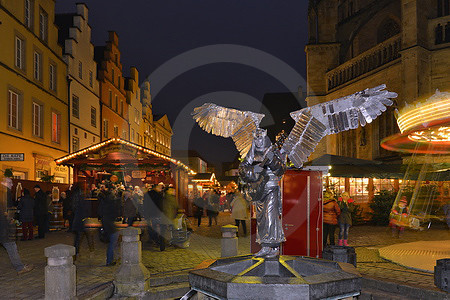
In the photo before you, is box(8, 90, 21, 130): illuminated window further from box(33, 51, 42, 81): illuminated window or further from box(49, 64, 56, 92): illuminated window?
box(49, 64, 56, 92): illuminated window

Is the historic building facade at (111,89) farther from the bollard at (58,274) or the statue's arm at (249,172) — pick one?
the statue's arm at (249,172)

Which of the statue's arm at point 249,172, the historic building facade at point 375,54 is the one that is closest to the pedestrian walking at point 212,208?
the historic building facade at point 375,54

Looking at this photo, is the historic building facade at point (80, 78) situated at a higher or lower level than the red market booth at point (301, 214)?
higher

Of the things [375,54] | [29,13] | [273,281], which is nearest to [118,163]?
[29,13]

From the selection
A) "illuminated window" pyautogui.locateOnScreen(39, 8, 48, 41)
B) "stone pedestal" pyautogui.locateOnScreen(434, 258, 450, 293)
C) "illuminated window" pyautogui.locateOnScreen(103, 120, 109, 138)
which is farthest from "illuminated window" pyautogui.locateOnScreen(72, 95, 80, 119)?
"stone pedestal" pyautogui.locateOnScreen(434, 258, 450, 293)

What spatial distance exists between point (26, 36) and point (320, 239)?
18294mm

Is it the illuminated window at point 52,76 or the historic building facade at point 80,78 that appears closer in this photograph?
the illuminated window at point 52,76

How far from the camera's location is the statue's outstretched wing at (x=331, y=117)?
225 inches

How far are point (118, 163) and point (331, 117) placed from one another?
18.1m

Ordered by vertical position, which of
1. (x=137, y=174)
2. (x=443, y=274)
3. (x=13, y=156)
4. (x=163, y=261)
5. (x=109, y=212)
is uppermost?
(x=13, y=156)

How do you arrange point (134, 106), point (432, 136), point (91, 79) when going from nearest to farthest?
1. point (432, 136)
2. point (91, 79)
3. point (134, 106)

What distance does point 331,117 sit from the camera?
5922mm

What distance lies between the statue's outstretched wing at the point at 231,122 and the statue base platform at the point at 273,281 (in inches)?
69.0

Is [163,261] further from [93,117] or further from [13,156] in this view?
[93,117]
